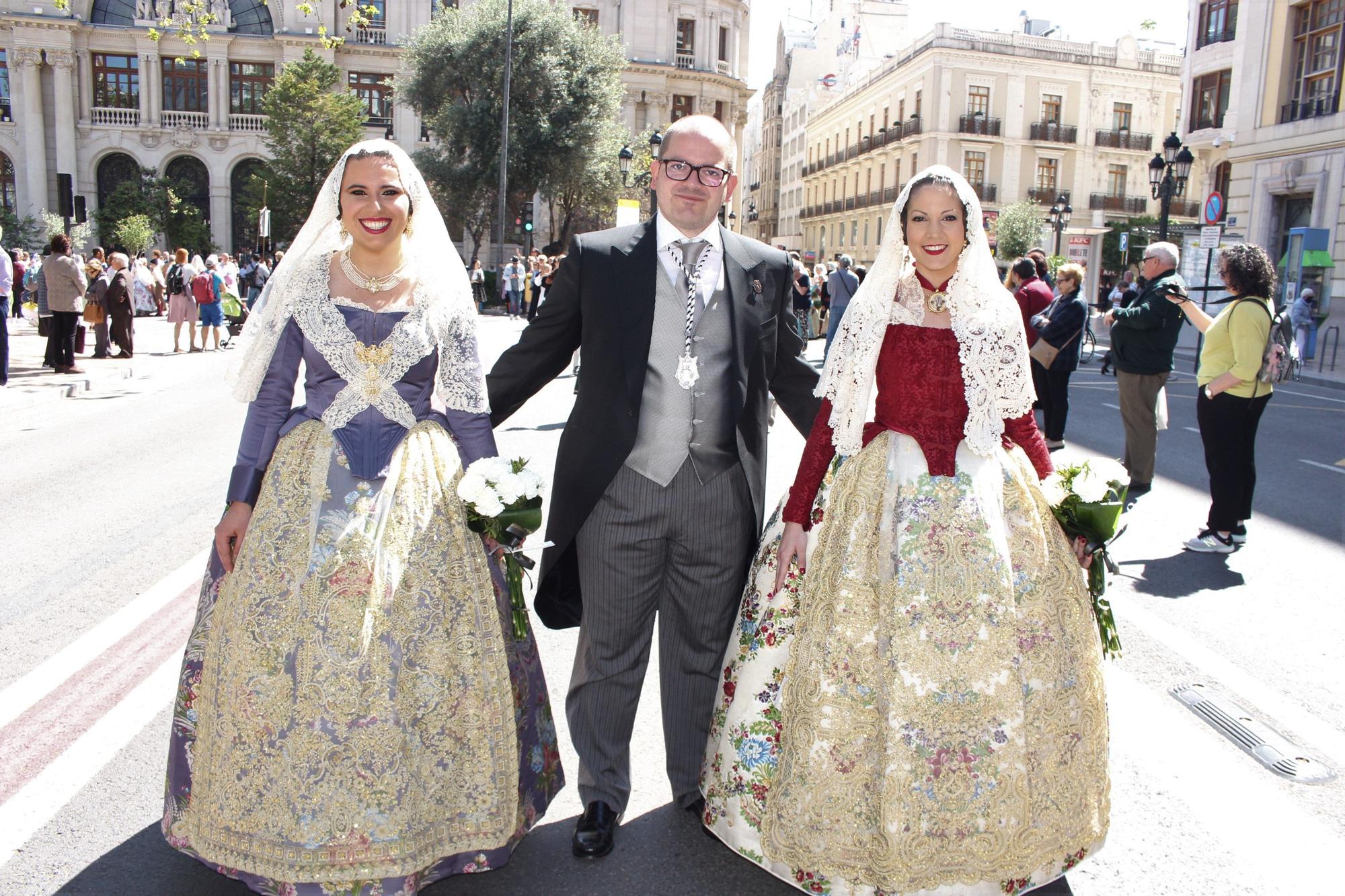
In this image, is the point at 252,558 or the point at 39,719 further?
the point at 39,719

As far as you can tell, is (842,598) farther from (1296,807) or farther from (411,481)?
(1296,807)

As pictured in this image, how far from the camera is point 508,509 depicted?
290 cm

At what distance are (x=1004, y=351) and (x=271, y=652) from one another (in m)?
2.18

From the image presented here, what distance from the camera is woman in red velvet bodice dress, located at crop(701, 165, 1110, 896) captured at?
2703 millimetres

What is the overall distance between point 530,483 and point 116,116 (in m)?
56.4

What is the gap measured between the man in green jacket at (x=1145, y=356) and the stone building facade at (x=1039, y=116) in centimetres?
4507

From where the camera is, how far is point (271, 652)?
270 centimetres

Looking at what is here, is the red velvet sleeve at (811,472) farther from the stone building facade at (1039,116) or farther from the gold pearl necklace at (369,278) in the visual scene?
the stone building facade at (1039,116)

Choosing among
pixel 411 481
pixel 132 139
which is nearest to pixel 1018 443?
pixel 411 481

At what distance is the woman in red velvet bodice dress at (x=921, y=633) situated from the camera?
2.70m

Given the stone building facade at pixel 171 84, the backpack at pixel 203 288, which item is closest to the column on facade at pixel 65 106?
the stone building facade at pixel 171 84

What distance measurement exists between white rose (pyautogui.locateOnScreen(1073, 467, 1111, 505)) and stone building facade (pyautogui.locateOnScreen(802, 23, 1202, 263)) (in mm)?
51011

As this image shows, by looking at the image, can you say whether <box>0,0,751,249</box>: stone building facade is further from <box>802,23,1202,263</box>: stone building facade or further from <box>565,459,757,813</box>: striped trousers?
<box>565,459,757,813</box>: striped trousers

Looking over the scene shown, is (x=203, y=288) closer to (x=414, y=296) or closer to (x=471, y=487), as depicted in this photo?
(x=414, y=296)
